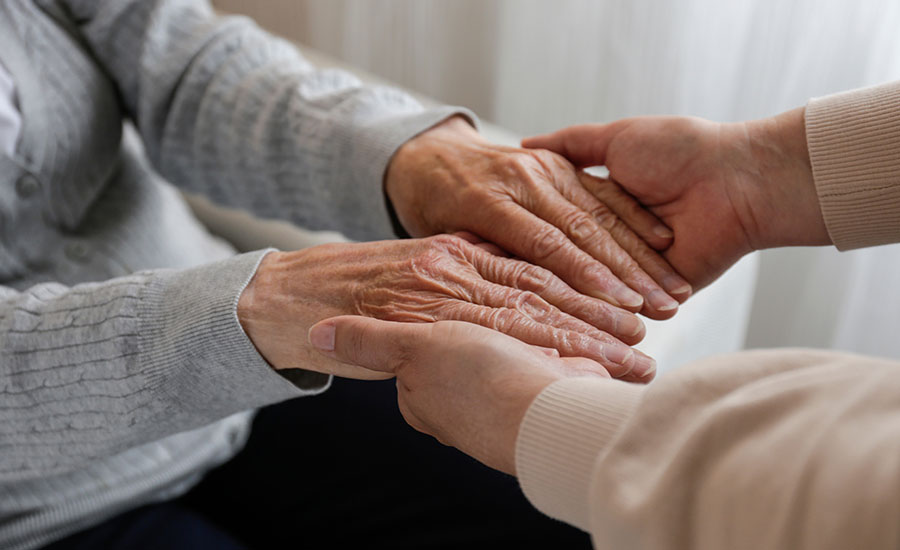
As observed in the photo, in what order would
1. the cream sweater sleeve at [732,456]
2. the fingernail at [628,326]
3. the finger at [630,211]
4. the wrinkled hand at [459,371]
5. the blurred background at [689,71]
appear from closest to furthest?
the cream sweater sleeve at [732,456] < the wrinkled hand at [459,371] < the fingernail at [628,326] < the finger at [630,211] < the blurred background at [689,71]

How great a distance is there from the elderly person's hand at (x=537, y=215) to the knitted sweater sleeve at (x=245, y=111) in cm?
5

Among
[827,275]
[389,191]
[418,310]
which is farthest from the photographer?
[827,275]

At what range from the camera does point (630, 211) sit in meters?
0.90

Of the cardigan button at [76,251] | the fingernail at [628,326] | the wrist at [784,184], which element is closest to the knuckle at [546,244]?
the fingernail at [628,326]

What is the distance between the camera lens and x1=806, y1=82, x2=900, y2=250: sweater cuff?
29.4 inches

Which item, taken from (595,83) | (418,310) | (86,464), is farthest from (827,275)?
(86,464)

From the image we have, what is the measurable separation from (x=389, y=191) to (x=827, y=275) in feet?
2.98

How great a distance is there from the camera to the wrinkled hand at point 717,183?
0.82m

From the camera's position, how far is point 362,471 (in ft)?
3.35

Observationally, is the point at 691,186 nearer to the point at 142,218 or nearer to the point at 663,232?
the point at 663,232

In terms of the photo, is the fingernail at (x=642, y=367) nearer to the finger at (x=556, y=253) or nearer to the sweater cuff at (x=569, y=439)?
the finger at (x=556, y=253)

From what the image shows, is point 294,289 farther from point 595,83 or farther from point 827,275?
point 827,275

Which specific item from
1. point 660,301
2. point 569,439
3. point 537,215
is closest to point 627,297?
point 660,301

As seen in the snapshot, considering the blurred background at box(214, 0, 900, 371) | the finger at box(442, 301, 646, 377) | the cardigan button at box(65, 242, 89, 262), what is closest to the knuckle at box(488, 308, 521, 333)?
the finger at box(442, 301, 646, 377)
